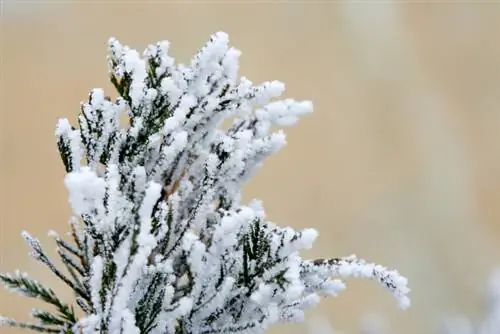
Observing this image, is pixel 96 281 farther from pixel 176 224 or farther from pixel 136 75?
pixel 136 75

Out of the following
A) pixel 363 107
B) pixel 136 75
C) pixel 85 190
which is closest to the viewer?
pixel 85 190

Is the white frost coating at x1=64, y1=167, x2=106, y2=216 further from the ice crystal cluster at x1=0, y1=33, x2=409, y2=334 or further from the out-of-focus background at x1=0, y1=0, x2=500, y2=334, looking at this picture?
the out-of-focus background at x1=0, y1=0, x2=500, y2=334

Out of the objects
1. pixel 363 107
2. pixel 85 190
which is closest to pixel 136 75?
pixel 85 190

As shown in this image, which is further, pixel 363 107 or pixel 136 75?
pixel 363 107

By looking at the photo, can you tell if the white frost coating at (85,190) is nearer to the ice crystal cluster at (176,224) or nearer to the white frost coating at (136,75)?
the ice crystal cluster at (176,224)

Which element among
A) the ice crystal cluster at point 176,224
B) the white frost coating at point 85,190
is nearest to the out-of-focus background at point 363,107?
the ice crystal cluster at point 176,224

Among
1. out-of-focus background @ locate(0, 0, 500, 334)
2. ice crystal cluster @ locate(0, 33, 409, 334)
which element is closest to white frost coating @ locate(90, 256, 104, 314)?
ice crystal cluster @ locate(0, 33, 409, 334)

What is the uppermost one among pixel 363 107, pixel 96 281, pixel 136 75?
pixel 363 107
